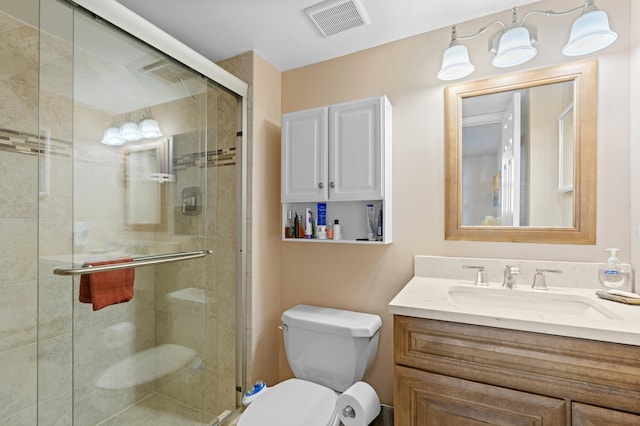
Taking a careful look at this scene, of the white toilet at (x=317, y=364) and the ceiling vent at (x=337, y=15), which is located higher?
the ceiling vent at (x=337, y=15)

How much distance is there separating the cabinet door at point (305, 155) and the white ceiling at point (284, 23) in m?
0.41

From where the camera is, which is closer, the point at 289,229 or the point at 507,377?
the point at 507,377

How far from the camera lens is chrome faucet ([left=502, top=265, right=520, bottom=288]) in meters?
1.38

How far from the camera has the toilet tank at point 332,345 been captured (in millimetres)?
1531

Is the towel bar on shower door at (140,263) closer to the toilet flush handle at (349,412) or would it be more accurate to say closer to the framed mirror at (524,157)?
the toilet flush handle at (349,412)

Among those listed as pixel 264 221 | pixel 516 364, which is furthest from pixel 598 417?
pixel 264 221

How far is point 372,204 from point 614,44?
125 cm

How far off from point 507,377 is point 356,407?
25.1 inches

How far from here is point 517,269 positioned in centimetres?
138

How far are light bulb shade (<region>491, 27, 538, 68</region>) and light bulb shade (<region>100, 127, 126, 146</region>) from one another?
1.64 m

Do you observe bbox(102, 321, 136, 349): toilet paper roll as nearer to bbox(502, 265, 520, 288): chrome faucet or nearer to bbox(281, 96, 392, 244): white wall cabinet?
bbox(281, 96, 392, 244): white wall cabinet

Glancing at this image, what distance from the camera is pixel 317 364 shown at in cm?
159

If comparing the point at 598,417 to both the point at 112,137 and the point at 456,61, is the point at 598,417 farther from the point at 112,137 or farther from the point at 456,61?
the point at 112,137

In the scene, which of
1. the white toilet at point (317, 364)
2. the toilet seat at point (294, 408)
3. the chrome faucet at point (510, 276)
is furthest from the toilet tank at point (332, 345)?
the chrome faucet at point (510, 276)
